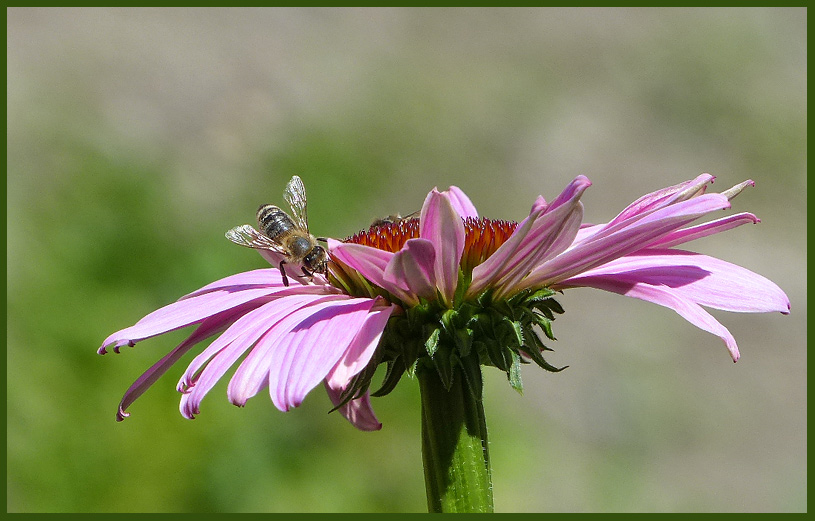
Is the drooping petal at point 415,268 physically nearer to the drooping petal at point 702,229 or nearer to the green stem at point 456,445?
the green stem at point 456,445

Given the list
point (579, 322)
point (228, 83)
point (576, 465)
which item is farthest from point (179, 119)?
point (576, 465)

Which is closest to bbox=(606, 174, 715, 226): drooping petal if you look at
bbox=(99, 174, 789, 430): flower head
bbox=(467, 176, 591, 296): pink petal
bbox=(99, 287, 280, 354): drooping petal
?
bbox=(99, 174, 789, 430): flower head

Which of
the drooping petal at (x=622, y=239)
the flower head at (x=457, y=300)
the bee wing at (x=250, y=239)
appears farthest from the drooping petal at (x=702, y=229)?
the bee wing at (x=250, y=239)

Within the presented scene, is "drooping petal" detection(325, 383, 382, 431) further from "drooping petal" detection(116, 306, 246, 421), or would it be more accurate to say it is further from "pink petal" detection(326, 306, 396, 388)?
"pink petal" detection(326, 306, 396, 388)

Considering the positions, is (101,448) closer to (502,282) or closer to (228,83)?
(502,282)

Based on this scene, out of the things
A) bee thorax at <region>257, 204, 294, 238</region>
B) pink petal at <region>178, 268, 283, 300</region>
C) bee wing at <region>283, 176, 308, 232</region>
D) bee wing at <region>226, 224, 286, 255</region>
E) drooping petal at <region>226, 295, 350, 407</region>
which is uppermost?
bee wing at <region>283, 176, 308, 232</region>
